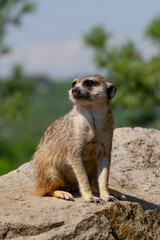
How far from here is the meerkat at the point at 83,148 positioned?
4.54m

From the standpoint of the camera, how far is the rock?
4.16 meters

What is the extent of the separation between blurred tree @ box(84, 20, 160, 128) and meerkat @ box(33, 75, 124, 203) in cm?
539

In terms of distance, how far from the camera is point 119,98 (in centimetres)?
1082

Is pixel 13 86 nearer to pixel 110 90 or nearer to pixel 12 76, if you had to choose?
pixel 12 76

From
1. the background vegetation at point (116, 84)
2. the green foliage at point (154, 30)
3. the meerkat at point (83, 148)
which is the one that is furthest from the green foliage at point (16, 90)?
the meerkat at point (83, 148)

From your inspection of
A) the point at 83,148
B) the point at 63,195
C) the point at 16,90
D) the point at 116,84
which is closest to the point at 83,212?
the point at 63,195

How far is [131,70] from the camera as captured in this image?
35.6ft

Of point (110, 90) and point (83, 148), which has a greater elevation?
point (110, 90)

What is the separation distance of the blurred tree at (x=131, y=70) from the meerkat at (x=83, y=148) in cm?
539

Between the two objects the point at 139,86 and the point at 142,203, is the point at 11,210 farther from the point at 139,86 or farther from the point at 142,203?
the point at 139,86

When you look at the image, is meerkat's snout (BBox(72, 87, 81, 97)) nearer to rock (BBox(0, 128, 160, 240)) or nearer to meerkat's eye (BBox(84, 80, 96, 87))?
meerkat's eye (BBox(84, 80, 96, 87))

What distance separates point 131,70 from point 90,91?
21.3 feet

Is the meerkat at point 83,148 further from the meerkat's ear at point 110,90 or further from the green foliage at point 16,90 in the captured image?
the green foliage at point 16,90

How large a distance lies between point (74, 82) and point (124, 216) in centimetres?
147
